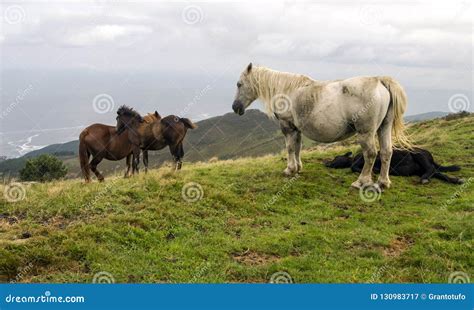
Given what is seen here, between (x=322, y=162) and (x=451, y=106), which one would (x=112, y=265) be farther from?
→ (x=451, y=106)

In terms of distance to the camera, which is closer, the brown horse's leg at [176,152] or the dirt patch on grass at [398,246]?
the dirt patch on grass at [398,246]

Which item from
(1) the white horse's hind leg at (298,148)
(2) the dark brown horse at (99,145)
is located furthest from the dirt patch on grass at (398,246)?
(2) the dark brown horse at (99,145)

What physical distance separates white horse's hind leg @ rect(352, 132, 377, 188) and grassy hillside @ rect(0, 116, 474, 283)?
1.71 feet

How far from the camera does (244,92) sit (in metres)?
14.4

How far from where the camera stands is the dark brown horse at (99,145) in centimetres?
1312

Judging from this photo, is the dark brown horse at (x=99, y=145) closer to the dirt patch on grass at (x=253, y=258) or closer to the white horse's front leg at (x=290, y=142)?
the white horse's front leg at (x=290, y=142)

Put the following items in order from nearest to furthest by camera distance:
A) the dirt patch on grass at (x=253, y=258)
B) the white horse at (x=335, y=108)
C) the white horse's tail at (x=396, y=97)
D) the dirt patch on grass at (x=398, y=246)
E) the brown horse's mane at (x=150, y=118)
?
the dirt patch on grass at (x=253, y=258), the dirt patch on grass at (x=398, y=246), the white horse at (x=335, y=108), the white horse's tail at (x=396, y=97), the brown horse's mane at (x=150, y=118)

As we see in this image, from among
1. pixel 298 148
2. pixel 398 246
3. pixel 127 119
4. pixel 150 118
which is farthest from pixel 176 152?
pixel 398 246

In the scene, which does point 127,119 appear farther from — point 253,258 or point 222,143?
point 222,143

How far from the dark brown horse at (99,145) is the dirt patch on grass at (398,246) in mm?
8926

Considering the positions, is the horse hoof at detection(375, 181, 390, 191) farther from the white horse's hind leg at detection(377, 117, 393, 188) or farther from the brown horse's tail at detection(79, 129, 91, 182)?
the brown horse's tail at detection(79, 129, 91, 182)

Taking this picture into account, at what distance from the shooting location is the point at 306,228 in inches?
371

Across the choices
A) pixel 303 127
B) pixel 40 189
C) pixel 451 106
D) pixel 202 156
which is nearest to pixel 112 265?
pixel 40 189

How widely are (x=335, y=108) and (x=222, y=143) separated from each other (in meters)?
147
